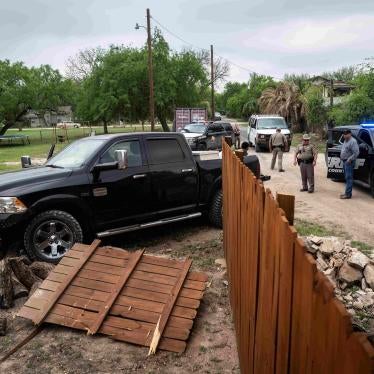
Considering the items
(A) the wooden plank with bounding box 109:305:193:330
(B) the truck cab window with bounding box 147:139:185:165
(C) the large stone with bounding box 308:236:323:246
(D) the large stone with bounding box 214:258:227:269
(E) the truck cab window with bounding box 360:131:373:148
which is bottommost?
(D) the large stone with bounding box 214:258:227:269

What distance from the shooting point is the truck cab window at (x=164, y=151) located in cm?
720

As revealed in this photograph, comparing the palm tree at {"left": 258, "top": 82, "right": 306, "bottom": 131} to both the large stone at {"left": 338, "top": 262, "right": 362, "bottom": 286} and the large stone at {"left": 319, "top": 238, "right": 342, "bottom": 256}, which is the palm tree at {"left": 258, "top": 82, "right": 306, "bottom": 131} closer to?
the large stone at {"left": 319, "top": 238, "right": 342, "bottom": 256}

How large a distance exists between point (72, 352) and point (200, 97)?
38231 mm

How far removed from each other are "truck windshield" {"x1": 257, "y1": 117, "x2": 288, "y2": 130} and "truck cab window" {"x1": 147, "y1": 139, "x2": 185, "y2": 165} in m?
16.4

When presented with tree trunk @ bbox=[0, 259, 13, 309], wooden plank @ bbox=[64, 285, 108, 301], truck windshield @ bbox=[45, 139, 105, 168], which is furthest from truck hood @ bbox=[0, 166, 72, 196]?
wooden plank @ bbox=[64, 285, 108, 301]

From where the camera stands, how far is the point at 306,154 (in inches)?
456

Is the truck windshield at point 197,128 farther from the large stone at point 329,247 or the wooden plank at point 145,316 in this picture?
the wooden plank at point 145,316

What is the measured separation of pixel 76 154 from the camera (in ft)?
23.0

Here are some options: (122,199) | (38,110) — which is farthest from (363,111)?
(38,110)

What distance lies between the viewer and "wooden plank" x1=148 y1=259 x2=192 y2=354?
4.12 metres

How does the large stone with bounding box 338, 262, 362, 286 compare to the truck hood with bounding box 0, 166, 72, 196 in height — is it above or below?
below

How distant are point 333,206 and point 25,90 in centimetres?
4019

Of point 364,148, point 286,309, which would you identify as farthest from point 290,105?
point 286,309

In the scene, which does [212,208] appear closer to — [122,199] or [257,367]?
[122,199]
